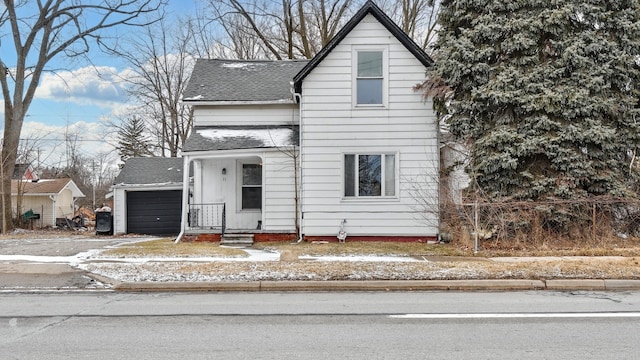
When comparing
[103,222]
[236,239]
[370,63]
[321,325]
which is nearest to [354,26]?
[370,63]

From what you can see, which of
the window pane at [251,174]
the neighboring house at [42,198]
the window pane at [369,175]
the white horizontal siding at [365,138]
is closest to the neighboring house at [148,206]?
the window pane at [251,174]

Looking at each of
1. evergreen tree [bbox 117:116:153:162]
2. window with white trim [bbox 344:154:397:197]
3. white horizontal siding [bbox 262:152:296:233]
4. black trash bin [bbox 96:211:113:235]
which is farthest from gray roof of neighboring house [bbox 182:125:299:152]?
evergreen tree [bbox 117:116:153:162]

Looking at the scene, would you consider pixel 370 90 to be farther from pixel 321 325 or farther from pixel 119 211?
pixel 119 211

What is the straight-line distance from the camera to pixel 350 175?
14555 mm

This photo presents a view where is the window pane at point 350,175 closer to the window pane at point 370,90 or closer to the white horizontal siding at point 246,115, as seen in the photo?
the window pane at point 370,90

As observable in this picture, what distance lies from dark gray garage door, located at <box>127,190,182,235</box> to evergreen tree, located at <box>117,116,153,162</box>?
14.4 m

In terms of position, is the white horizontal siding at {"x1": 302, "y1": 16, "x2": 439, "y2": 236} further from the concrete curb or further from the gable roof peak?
the concrete curb

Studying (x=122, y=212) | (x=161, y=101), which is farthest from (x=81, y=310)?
(x=161, y=101)

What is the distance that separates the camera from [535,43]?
13273mm

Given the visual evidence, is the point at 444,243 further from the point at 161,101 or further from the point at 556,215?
the point at 161,101

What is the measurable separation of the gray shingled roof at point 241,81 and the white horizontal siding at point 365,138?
6.68 feet

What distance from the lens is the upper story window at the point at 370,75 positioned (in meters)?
14.6

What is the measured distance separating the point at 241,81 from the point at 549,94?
10.1 metres

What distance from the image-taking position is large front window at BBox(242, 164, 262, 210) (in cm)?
1639
